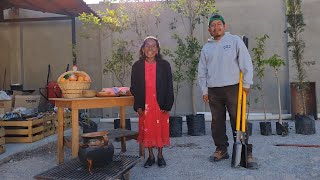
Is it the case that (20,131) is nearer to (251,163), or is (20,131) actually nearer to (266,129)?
(251,163)

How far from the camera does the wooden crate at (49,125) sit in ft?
20.3

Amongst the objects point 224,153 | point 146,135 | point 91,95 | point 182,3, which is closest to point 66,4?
point 182,3

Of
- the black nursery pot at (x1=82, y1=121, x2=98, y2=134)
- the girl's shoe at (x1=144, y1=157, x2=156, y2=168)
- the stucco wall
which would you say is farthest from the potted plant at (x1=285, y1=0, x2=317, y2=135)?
the black nursery pot at (x1=82, y1=121, x2=98, y2=134)

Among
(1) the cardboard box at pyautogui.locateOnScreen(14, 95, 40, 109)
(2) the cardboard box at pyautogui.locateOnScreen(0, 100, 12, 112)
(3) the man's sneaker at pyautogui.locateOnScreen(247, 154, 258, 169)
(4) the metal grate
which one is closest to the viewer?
(4) the metal grate

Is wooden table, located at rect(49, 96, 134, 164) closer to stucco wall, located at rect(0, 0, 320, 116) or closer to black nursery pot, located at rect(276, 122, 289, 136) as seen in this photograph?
black nursery pot, located at rect(276, 122, 289, 136)

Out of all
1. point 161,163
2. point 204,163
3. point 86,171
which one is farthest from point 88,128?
point 86,171

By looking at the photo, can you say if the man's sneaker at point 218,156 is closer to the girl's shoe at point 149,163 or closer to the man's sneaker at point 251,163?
the man's sneaker at point 251,163

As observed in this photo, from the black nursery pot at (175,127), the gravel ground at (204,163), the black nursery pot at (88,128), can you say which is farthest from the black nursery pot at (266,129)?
the black nursery pot at (88,128)

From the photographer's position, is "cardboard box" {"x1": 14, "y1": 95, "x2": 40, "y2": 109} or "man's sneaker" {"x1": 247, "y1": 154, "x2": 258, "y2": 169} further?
"cardboard box" {"x1": 14, "y1": 95, "x2": 40, "y2": 109}

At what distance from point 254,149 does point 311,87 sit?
387cm

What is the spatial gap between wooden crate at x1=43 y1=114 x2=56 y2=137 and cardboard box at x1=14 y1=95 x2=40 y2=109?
5.21 feet

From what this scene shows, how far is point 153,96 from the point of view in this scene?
434cm

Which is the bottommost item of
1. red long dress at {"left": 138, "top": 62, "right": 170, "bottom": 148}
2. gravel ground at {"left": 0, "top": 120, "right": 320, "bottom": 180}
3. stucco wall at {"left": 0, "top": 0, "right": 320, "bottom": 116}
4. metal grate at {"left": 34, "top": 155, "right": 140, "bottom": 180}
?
gravel ground at {"left": 0, "top": 120, "right": 320, "bottom": 180}

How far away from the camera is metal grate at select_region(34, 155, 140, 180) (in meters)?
3.23
